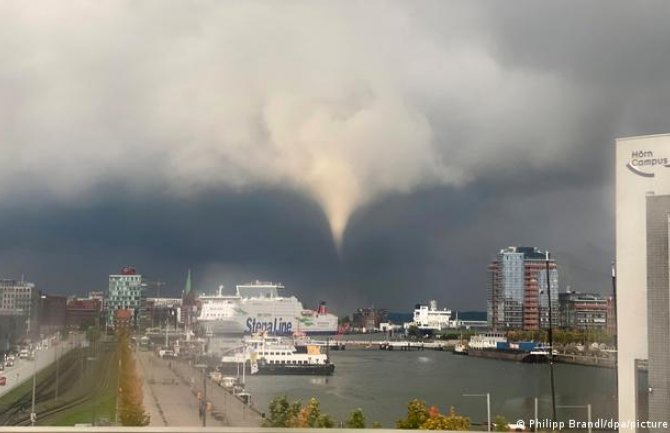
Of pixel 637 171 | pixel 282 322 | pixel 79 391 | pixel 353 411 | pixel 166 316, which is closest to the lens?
pixel 637 171

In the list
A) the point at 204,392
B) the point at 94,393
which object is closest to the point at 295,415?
the point at 204,392

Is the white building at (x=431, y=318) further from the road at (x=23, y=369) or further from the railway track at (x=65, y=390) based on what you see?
the road at (x=23, y=369)

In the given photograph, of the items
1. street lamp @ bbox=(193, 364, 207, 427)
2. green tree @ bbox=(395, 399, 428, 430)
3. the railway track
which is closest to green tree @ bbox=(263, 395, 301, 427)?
street lamp @ bbox=(193, 364, 207, 427)

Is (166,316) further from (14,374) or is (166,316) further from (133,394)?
(14,374)

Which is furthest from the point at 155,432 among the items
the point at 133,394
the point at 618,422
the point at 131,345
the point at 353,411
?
the point at 131,345

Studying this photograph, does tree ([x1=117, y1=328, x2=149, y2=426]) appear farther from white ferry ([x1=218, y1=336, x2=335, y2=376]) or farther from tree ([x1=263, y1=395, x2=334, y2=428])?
tree ([x1=263, y1=395, x2=334, y2=428])

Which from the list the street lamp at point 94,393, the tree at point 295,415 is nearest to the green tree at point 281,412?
the tree at point 295,415
